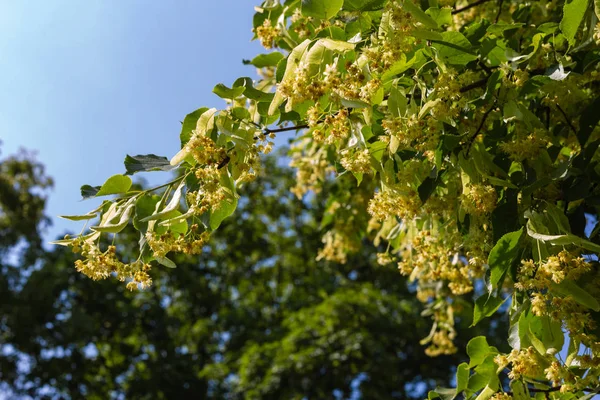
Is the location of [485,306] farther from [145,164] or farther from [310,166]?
[310,166]

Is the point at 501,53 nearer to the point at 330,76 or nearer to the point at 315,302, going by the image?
the point at 330,76

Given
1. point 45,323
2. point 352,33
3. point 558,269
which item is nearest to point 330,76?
point 352,33

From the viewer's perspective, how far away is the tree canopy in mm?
1654

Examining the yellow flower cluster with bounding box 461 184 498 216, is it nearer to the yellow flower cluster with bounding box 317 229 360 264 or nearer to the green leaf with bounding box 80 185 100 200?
the green leaf with bounding box 80 185 100 200

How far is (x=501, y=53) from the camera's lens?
2.11 meters

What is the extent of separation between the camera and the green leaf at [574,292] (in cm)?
157

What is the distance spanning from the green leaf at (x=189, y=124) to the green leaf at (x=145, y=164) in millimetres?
84

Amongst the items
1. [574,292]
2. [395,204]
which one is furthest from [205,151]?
[574,292]

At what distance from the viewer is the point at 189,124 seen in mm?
1844

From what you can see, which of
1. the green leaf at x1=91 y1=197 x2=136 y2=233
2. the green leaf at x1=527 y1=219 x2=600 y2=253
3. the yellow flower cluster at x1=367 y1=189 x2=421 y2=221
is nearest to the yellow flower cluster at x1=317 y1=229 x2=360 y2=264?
the yellow flower cluster at x1=367 y1=189 x2=421 y2=221

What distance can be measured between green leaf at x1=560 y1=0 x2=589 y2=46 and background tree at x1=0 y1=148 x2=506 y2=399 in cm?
864

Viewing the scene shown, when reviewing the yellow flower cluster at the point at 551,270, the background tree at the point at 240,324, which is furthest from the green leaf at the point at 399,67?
the background tree at the point at 240,324

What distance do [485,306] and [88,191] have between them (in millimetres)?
1155

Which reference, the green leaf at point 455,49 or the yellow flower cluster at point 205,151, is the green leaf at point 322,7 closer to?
the green leaf at point 455,49
